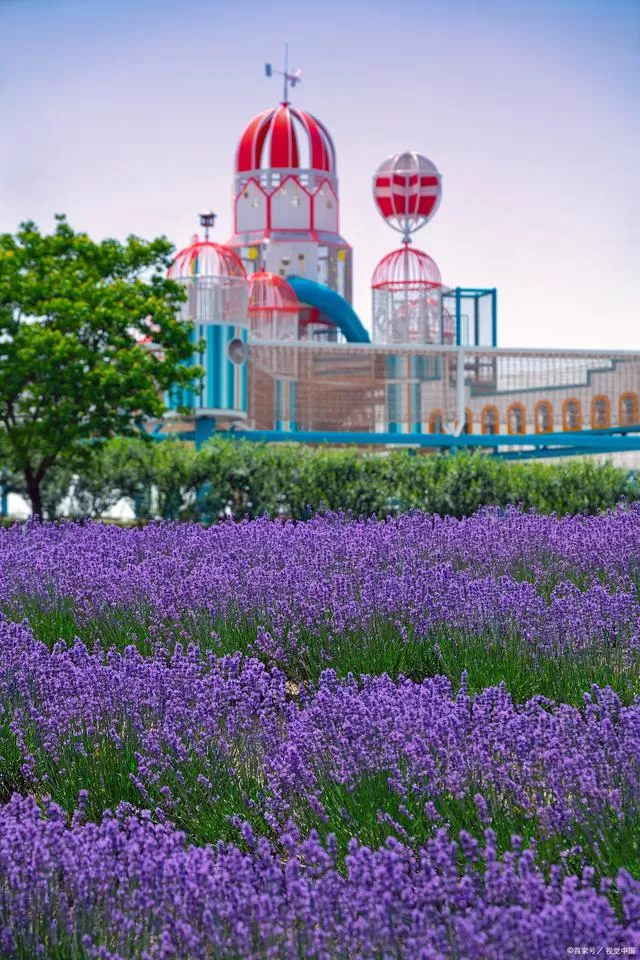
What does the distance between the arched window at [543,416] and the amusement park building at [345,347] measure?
1.9 inches

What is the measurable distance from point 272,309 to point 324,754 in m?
30.2

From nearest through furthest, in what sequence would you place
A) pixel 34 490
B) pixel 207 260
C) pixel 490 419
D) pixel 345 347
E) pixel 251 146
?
pixel 34 490 < pixel 207 260 < pixel 345 347 < pixel 490 419 < pixel 251 146

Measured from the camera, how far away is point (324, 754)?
12.4 feet

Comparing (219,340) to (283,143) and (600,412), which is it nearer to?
(600,412)

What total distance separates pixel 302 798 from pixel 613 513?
690 centimetres

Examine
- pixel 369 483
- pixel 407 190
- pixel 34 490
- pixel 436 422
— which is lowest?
pixel 34 490

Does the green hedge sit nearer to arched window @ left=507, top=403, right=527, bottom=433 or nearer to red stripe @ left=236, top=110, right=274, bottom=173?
arched window @ left=507, top=403, right=527, bottom=433

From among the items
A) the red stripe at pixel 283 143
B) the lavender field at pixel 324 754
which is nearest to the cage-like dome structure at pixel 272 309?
the red stripe at pixel 283 143

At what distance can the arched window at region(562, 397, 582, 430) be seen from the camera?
34312 mm

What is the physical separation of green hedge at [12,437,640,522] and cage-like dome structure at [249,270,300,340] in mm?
16105

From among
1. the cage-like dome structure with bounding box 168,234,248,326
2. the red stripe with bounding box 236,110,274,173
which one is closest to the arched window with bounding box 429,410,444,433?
the cage-like dome structure with bounding box 168,234,248,326

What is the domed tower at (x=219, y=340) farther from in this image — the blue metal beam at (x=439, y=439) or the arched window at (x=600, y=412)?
the arched window at (x=600, y=412)

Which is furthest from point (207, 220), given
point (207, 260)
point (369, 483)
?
point (369, 483)

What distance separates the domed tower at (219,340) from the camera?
1023 inches
